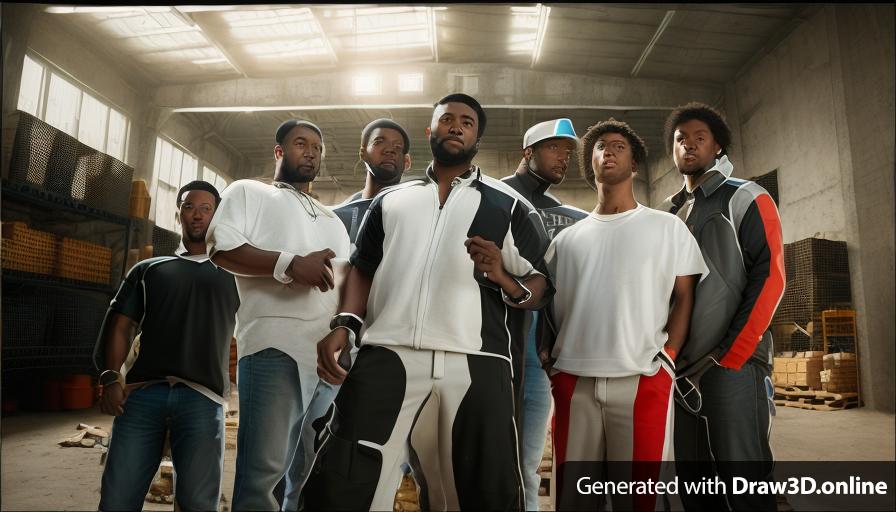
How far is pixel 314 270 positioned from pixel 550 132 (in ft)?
5.16

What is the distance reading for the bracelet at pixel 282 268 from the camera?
2.64 metres

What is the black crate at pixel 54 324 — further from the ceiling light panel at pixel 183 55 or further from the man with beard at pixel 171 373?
the ceiling light panel at pixel 183 55

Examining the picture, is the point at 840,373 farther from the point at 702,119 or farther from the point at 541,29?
the point at 541,29

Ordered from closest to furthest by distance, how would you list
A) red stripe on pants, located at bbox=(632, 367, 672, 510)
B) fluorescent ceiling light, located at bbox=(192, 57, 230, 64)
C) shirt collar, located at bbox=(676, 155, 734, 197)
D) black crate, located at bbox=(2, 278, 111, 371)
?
red stripe on pants, located at bbox=(632, 367, 672, 510) → shirt collar, located at bbox=(676, 155, 734, 197) → black crate, located at bbox=(2, 278, 111, 371) → fluorescent ceiling light, located at bbox=(192, 57, 230, 64)

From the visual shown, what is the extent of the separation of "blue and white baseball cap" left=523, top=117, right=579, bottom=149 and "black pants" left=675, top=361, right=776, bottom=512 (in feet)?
4.87

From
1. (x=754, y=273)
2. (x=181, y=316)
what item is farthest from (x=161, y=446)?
(x=754, y=273)

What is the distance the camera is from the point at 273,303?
2678 millimetres

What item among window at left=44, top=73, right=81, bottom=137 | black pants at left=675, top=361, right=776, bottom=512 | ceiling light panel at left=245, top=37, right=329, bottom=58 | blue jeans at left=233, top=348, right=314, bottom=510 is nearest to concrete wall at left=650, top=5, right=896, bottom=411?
black pants at left=675, top=361, right=776, bottom=512

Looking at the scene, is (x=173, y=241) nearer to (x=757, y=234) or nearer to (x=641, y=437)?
(x=641, y=437)

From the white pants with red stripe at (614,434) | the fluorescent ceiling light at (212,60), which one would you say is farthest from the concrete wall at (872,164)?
the fluorescent ceiling light at (212,60)

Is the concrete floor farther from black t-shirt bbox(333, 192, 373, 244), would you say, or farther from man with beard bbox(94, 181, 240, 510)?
black t-shirt bbox(333, 192, 373, 244)

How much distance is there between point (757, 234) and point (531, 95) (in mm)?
1539

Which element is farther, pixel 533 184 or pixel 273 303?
pixel 533 184

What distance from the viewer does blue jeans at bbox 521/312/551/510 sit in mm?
2893
